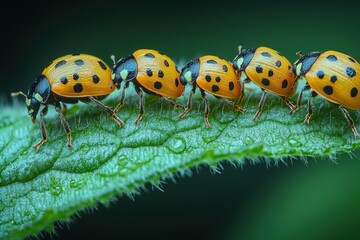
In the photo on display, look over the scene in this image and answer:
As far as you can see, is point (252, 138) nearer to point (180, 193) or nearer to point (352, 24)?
point (180, 193)

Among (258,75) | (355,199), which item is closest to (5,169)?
(258,75)

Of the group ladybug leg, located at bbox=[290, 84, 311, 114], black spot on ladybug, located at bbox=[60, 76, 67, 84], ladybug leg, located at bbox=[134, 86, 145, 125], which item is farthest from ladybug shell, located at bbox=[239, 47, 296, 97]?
black spot on ladybug, located at bbox=[60, 76, 67, 84]

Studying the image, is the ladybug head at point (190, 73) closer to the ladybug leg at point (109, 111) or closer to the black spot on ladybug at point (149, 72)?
the black spot on ladybug at point (149, 72)

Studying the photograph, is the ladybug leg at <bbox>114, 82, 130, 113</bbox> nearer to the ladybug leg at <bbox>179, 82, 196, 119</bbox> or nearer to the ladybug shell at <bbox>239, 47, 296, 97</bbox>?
the ladybug leg at <bbox>179, 82, 196, 119</bbox>

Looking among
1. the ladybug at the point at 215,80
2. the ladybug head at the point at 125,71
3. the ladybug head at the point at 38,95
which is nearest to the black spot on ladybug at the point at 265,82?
the ladybug at the point at 215,80

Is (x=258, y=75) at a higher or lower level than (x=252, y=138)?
higher
